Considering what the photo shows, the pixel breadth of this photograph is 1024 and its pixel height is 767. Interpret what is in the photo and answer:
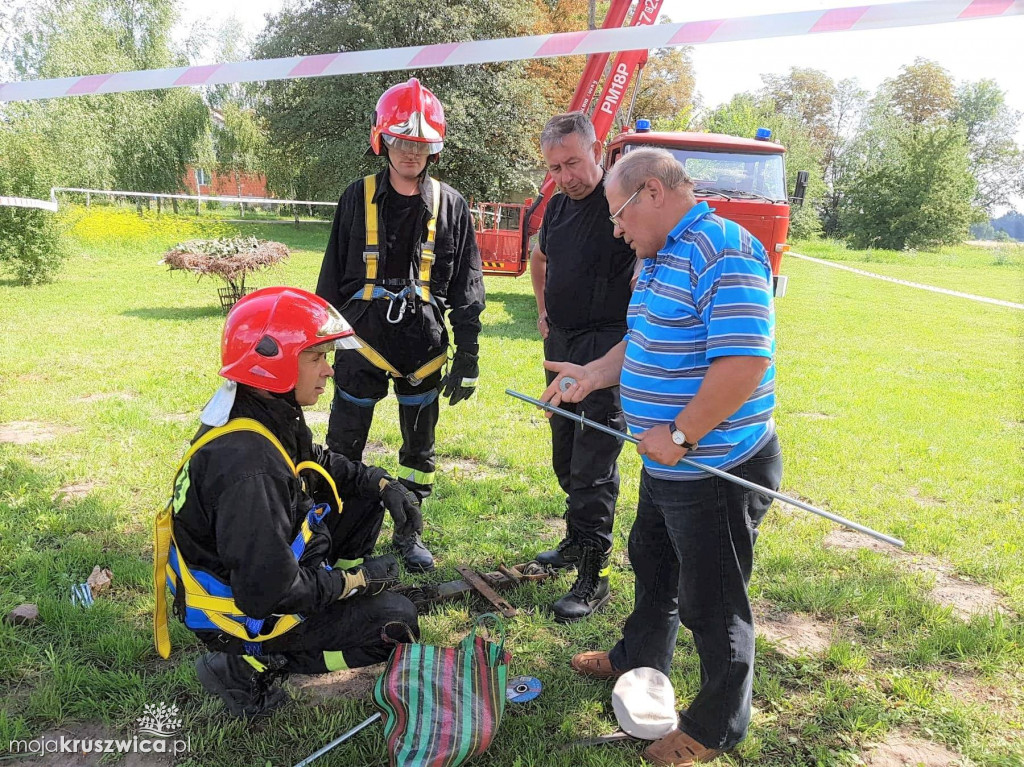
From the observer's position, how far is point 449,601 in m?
3.51

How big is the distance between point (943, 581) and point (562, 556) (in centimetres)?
225

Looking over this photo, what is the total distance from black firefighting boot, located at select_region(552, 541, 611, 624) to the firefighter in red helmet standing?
0.83 m

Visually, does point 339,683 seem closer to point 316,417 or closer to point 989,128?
point 316,417

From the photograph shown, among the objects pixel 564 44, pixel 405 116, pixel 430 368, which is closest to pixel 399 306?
pixel 430 368

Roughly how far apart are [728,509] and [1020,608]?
258 centimetres

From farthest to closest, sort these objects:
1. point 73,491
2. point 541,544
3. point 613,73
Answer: point 613,73
point 73,491
point 541,544

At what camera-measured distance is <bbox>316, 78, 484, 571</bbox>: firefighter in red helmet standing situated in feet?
11.5

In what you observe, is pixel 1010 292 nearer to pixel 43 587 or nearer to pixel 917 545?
→ pixel 917 545

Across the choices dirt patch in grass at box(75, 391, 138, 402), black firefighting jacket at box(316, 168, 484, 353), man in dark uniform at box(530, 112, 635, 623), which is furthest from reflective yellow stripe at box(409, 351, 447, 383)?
dirt patch in grass at box(75, 391, 138, 402)

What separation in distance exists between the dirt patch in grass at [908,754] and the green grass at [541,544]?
66 mm

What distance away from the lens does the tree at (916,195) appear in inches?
1312

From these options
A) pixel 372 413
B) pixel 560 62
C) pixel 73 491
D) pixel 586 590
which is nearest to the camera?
pixel 586 590

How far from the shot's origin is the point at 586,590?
3.54 metres

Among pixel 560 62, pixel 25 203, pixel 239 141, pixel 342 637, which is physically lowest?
pixel 342 637
